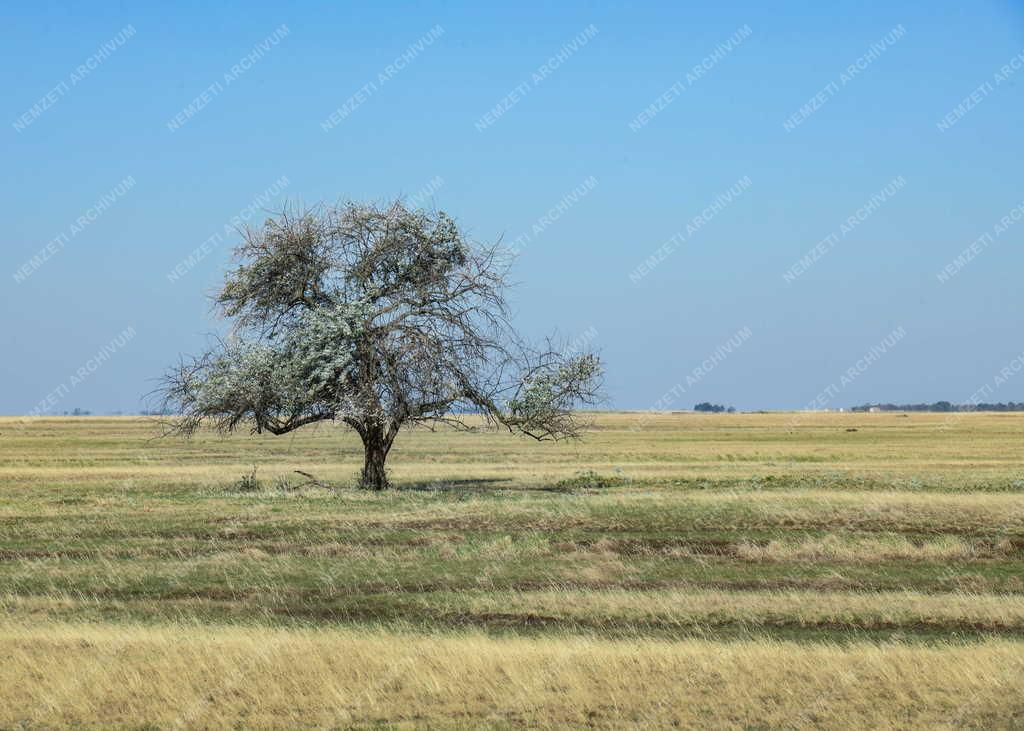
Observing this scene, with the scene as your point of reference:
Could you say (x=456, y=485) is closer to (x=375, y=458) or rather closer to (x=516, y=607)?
(x=375, y=458)

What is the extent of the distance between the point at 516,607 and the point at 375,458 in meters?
22.1

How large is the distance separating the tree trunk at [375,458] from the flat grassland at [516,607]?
2.48 m

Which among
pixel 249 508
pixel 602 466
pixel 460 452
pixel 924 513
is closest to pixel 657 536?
pixel 924 513

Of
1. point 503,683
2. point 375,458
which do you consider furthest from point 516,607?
point 375,458

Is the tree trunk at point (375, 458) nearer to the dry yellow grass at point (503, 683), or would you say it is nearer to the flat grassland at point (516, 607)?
the flat grassland at point (516, 607)

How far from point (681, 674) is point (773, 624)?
12.9 feet

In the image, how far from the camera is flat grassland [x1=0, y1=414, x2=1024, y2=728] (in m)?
12.8

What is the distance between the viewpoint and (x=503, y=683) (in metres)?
13.4

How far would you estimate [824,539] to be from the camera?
25281 millimetres

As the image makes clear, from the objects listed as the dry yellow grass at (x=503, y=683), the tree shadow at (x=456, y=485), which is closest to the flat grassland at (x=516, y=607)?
the dry yellow grass at (x=503, y=683)

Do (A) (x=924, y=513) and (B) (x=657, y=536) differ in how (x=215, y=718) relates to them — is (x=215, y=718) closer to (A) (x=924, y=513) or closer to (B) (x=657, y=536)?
(B) (x=657, y=536)

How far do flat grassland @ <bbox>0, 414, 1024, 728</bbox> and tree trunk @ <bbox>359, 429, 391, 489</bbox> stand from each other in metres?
2.48

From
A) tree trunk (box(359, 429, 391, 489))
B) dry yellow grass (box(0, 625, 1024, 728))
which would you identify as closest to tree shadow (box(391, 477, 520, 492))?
tree trunk (box(359, 429, 391, 489))

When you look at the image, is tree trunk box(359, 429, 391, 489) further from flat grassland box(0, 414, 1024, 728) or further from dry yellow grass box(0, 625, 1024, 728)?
dry yellow grass box(0, 625, 1024, 728)
